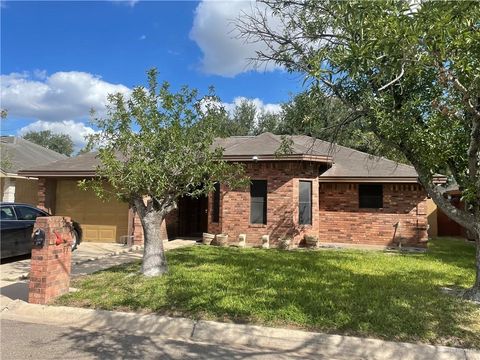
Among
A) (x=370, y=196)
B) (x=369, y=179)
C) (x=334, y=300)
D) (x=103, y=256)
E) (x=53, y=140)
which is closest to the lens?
(x=334, y=300)

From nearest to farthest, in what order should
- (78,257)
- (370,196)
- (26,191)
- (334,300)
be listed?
(334,300) → (78,257) → (370,196) → (26,191)

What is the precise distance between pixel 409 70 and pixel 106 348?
4.74m

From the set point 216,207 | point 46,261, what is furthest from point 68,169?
point 46,261

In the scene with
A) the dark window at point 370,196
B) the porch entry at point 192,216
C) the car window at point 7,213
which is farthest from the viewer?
the porch entry at point 192,216

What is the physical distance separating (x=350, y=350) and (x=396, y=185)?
1147cm

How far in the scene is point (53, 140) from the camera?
190ft

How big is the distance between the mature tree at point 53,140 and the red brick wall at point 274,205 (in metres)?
49.1

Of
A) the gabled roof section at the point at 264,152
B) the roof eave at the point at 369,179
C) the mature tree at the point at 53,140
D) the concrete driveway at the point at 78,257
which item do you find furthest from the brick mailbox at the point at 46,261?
the mature tree at the point at 53,140

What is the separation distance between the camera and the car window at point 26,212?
432 inches

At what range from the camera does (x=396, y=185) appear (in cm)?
1535

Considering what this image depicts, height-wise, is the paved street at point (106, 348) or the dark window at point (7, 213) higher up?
the dark window at point (7, 213)

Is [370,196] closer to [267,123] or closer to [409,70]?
[409,70]

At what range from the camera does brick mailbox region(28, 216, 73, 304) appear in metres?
6.66

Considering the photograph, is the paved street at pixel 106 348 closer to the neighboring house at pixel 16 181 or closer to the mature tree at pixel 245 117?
the neighboring house at pixel 16 181
